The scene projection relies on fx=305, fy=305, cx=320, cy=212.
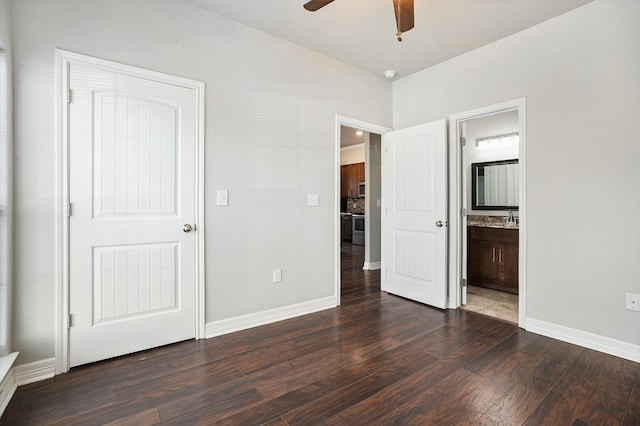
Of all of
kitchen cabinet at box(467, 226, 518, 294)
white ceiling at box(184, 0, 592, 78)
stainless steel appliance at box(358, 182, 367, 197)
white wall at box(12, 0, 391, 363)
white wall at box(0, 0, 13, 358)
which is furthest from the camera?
stainless steel appliance at box(358, 182, 367, 197)

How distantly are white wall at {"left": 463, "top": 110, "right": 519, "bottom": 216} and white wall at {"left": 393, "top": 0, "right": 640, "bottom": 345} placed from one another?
1.46m

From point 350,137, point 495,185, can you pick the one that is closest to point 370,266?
point 495,185

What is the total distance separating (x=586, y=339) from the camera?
2.41 metres

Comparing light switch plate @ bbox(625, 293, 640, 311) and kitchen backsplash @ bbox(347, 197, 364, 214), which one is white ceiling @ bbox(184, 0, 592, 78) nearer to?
light switch plate @ bbox(625, 293, 640, 311)

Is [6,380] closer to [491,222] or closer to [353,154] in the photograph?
[491,222]

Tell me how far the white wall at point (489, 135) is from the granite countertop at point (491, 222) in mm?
222

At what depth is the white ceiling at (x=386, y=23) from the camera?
242 centimetres

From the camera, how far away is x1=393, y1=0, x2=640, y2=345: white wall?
7.38 feet

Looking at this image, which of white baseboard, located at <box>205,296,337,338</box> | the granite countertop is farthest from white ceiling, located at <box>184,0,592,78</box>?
white baseboard, located at <box>205,296,337,338</box>

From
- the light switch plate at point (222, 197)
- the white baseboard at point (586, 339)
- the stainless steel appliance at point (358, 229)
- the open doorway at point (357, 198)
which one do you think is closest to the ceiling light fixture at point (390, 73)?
the open doorway at point (357, 198)

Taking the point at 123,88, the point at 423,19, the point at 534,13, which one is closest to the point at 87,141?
the point at 123,88

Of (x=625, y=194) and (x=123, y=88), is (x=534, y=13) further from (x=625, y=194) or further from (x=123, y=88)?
(x=123, y=88)

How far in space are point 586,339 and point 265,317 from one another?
2660 mm

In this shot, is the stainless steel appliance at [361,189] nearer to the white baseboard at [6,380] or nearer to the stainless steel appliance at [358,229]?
the stainless steel appliance at [358,229]
